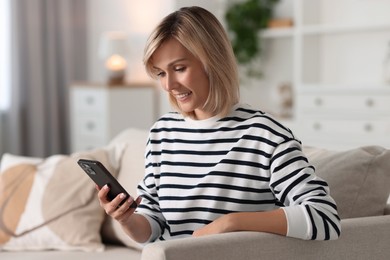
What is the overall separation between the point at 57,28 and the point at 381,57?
259cm

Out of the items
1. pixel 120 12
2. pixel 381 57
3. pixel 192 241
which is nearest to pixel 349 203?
pixel 192 241

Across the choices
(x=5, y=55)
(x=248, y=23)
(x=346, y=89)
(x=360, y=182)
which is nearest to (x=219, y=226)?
(x=360, y=182)

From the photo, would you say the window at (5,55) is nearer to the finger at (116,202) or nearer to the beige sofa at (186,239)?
the beige sofa at (186,239)

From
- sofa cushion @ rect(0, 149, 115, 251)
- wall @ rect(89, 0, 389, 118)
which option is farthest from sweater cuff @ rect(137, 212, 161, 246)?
wall @ rect(89, 0, 389, 118)

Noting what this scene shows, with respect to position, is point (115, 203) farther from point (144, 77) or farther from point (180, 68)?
point (144, 77)

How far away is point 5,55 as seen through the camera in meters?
6.07

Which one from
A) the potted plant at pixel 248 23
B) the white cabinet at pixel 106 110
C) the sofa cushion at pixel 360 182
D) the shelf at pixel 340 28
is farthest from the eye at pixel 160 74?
the white cabinet at pixel 106 110

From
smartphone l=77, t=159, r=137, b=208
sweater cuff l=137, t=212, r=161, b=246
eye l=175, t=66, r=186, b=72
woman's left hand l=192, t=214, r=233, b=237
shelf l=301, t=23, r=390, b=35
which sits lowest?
sweater cuff l=137, t=212, r=161, b=246

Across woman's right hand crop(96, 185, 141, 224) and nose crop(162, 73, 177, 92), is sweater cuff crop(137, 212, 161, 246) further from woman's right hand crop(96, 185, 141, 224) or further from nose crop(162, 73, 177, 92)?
nose crop(162, 73, 177, 92)

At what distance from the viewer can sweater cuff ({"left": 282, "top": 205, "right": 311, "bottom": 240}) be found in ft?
5.51

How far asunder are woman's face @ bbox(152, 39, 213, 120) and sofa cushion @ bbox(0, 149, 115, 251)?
98cm

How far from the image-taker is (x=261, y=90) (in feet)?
19.6

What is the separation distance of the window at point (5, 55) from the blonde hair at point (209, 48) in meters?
4.42

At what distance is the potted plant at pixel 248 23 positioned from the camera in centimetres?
566
